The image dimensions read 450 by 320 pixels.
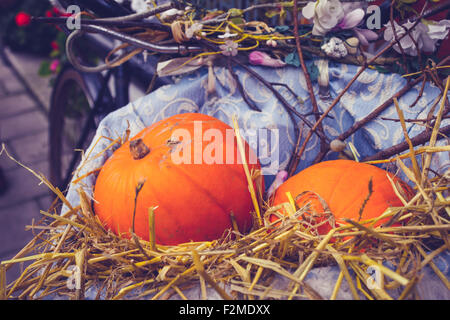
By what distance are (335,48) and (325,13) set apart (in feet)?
0.36

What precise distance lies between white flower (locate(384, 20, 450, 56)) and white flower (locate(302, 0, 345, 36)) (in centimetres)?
17

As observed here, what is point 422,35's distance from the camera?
44.1 inches

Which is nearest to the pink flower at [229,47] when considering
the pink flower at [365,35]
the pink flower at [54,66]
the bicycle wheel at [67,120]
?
the pink flower at [365,35]

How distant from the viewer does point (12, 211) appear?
2686 mm

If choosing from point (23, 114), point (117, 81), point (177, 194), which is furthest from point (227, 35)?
point (23, 114)

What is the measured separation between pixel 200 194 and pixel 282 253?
0.25m

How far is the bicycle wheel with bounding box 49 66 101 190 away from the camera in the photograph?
1870mm

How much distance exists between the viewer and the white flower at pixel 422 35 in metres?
1.10

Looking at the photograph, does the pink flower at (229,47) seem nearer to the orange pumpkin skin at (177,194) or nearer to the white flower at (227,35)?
the white flower at (227,35)

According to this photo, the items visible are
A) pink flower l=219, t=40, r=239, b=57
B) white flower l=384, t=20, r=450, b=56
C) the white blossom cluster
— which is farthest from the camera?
the white blossom cluster

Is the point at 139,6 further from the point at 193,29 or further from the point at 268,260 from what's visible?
the point at 268,260

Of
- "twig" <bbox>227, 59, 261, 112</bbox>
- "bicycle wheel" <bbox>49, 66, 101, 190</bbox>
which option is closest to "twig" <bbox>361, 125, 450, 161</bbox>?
"twig" <bbox>227, 59, 261, 112</bbox>

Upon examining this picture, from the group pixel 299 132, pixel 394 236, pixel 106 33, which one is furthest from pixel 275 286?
pixel 106 33

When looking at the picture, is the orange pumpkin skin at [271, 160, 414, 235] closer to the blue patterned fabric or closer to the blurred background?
the blue patterned fabric
